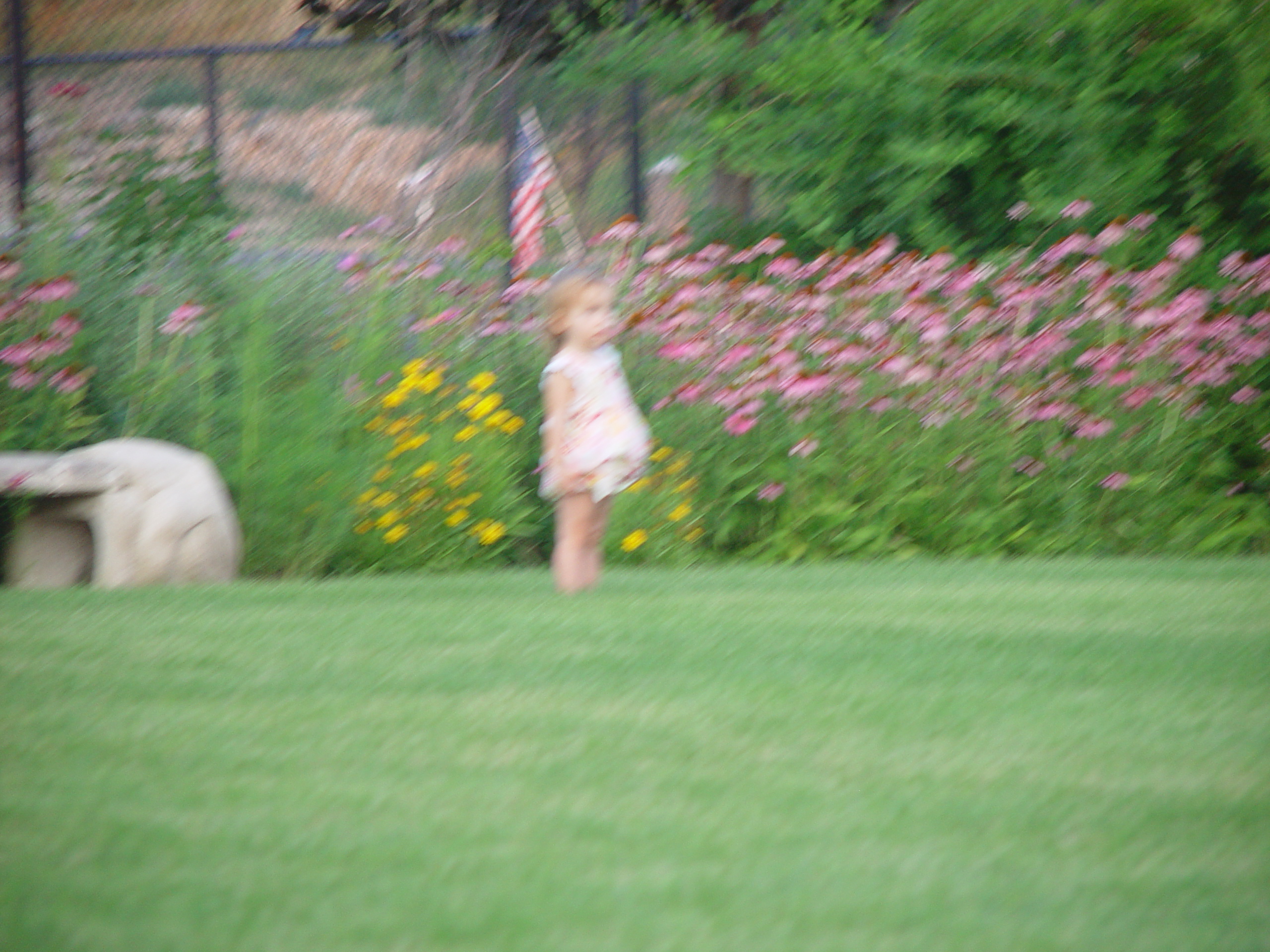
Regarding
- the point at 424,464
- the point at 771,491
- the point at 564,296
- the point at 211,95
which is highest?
the point at 211,95

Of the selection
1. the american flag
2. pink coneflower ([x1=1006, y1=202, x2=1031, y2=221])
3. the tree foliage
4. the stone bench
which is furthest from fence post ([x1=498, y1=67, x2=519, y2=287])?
the stone bench

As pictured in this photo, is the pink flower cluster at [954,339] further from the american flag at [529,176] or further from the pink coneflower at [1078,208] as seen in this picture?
the american flag at [529,176]

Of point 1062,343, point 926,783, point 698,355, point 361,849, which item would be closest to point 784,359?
point 698,355

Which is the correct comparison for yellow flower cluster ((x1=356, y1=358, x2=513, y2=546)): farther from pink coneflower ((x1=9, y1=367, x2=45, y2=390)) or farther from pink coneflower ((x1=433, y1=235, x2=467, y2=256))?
pink coneflower ((x1=9, y1=367, x2=45, y2=390))

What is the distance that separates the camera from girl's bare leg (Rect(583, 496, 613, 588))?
559 centimetres

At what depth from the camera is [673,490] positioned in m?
6.92

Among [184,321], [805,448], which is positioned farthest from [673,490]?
[184,321]

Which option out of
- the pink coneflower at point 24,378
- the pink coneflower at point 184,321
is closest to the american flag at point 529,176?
the pink coneflower at point 184,321

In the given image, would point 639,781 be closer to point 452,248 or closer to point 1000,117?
point 452,248

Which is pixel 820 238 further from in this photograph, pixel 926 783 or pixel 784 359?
pixel 926 783

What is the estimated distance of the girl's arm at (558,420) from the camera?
550 centimetres

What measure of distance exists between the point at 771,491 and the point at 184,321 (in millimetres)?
2717

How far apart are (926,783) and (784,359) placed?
4.39 meters

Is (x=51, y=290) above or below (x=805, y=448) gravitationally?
above
